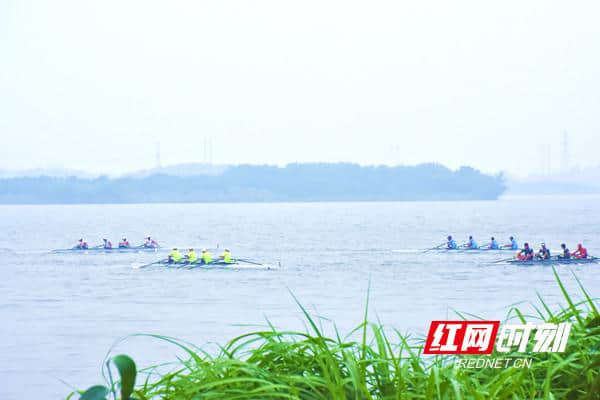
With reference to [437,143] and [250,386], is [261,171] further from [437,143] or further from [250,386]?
[250,386]

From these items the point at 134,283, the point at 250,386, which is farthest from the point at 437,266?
the point at 250,386

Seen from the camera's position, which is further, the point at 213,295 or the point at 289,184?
the point at 289,184

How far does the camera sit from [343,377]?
98cm

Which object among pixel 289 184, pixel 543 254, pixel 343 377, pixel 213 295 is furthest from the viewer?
pixel 289 184

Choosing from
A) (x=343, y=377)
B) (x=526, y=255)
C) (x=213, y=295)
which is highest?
(x=343, y=377)

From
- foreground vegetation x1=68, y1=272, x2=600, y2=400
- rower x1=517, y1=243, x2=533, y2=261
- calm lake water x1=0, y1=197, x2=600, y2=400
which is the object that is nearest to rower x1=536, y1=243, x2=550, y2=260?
rower x1=517, y1=243, x2=533, y2=261

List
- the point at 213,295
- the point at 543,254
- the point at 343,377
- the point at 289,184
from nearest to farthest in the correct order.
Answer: the point at 343,377 → the point at 543,254 → the point at 213,295 → the point at 289,184

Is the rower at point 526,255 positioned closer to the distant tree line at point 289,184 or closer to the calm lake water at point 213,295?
the calm lake water at point 213,295

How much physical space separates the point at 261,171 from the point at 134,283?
1262 inches

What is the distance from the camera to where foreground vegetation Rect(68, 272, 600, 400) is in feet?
2.84

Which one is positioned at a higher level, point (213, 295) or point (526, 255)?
point (526, 255)

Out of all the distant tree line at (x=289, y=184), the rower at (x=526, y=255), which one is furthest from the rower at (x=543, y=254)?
A: the distant tree line at (x=289, y=184)

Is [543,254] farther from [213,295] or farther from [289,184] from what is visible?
[289,184]

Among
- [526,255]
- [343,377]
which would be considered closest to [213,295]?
[526,255]
